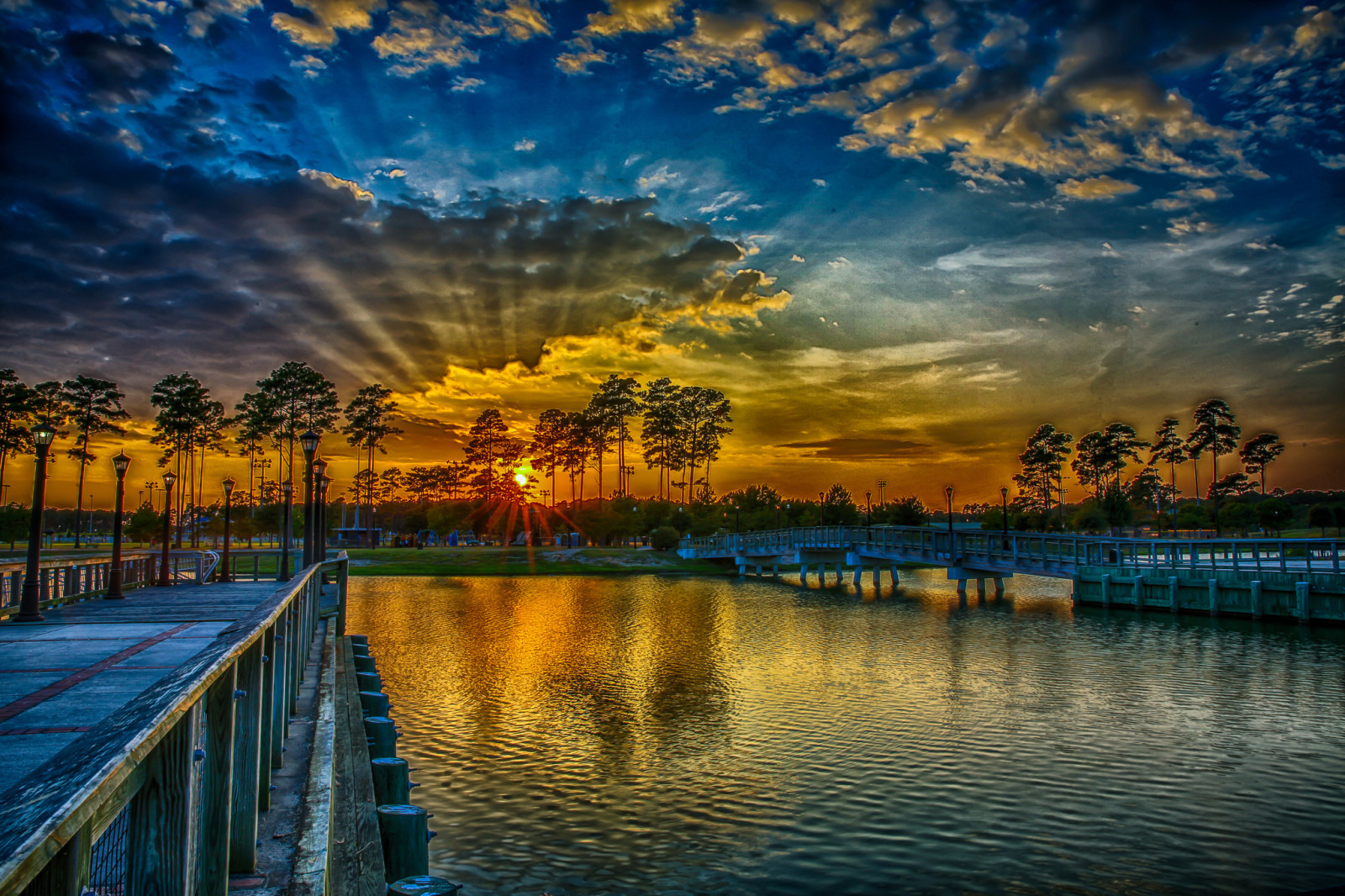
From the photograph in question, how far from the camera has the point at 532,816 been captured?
1003 centimetres

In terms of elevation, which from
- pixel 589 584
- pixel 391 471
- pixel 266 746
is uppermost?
pixel 391 471

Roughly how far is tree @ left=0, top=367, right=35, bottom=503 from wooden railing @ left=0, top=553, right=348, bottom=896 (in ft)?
265

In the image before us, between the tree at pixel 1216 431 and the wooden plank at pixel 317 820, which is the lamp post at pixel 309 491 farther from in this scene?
the tree at pixel 1216 431

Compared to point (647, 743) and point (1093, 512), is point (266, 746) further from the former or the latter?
point (1093, 512)

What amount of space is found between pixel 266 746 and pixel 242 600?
16376 mm

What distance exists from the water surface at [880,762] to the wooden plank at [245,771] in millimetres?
5095

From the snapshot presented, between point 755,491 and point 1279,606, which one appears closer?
point 1279,606

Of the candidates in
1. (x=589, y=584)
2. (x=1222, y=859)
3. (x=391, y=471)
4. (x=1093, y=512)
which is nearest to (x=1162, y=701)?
(x=1222, y=859)

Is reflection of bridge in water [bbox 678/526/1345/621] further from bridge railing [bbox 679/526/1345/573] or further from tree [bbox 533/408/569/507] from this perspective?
tree [bbox 533/408/569/507]

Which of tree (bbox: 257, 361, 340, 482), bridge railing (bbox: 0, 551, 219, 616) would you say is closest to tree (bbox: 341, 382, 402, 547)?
tree (bbox: 257, 361, 340, 482)

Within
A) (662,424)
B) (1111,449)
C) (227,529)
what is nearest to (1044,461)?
(1111,449)

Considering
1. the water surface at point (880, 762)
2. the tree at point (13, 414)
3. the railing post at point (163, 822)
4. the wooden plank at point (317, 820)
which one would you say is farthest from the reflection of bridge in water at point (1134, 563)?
the tree at point (13, 414)

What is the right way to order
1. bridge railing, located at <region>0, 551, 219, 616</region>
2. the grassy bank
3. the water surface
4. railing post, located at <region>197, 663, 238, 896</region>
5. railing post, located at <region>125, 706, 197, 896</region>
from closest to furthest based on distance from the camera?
railing post, located at <region>125, 706, 197, 896</region>
railing post, located at <region>197, 663, 238, 896</region>
the water surface
bridge railing, located at <region>0, 551, 219, 616</region>
the grassy bank

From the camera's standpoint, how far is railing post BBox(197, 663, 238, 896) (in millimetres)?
2751
